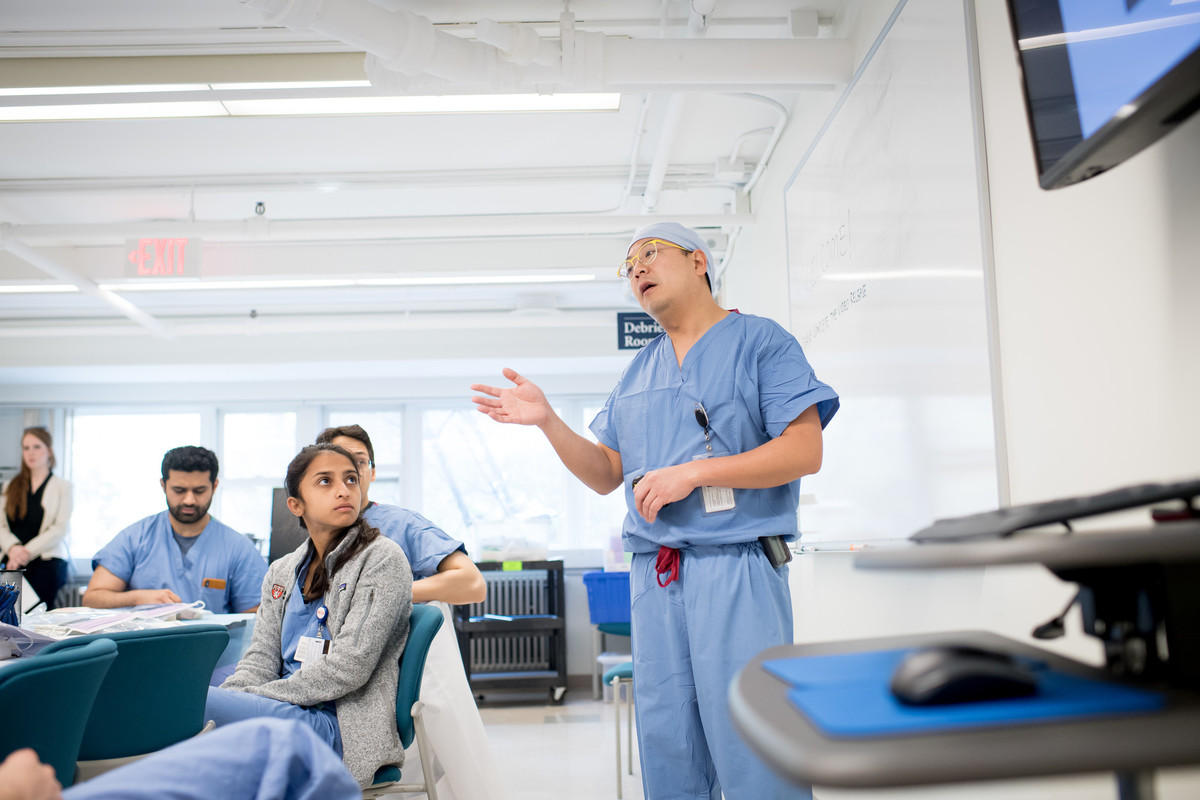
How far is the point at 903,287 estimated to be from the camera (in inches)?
95.4

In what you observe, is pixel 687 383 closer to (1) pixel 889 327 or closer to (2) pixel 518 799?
(1) pixel 889 327

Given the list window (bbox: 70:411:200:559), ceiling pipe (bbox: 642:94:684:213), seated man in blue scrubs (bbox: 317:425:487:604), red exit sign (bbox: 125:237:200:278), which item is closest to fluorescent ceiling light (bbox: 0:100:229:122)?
red exit sign (bbox: 125:237:200:278)

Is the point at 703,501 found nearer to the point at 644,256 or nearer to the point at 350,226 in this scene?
the point at 644,256

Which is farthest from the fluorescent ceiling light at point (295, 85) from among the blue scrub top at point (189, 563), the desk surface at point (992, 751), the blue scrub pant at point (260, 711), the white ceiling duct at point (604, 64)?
the desk surface at point (992, 751)

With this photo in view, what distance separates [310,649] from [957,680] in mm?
2051

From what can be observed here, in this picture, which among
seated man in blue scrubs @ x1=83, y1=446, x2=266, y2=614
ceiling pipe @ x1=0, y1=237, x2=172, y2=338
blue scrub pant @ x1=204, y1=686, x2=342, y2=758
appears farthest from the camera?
ceiling pipe @ x1=0, y1=237, x2=172, y2=338

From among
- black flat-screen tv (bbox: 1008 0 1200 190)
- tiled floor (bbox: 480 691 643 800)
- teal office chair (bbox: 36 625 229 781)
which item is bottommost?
tiled floor (bbox: 480 691 643 800)

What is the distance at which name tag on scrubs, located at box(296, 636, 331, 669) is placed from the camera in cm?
228

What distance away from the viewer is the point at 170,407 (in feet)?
25.3

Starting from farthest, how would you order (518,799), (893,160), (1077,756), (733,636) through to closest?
(518,799) → (893,160) → (733,636) → (1077,756)

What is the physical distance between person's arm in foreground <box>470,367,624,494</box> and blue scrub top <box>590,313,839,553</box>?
0.24 ft

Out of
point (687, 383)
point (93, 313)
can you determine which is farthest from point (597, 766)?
point (93, 313)

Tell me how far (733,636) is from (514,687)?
520 cm

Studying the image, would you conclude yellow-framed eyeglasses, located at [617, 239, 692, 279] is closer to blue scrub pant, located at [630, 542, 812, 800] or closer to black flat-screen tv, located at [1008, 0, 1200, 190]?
blue scrub pant, located at [630, 542, 812, 800]
